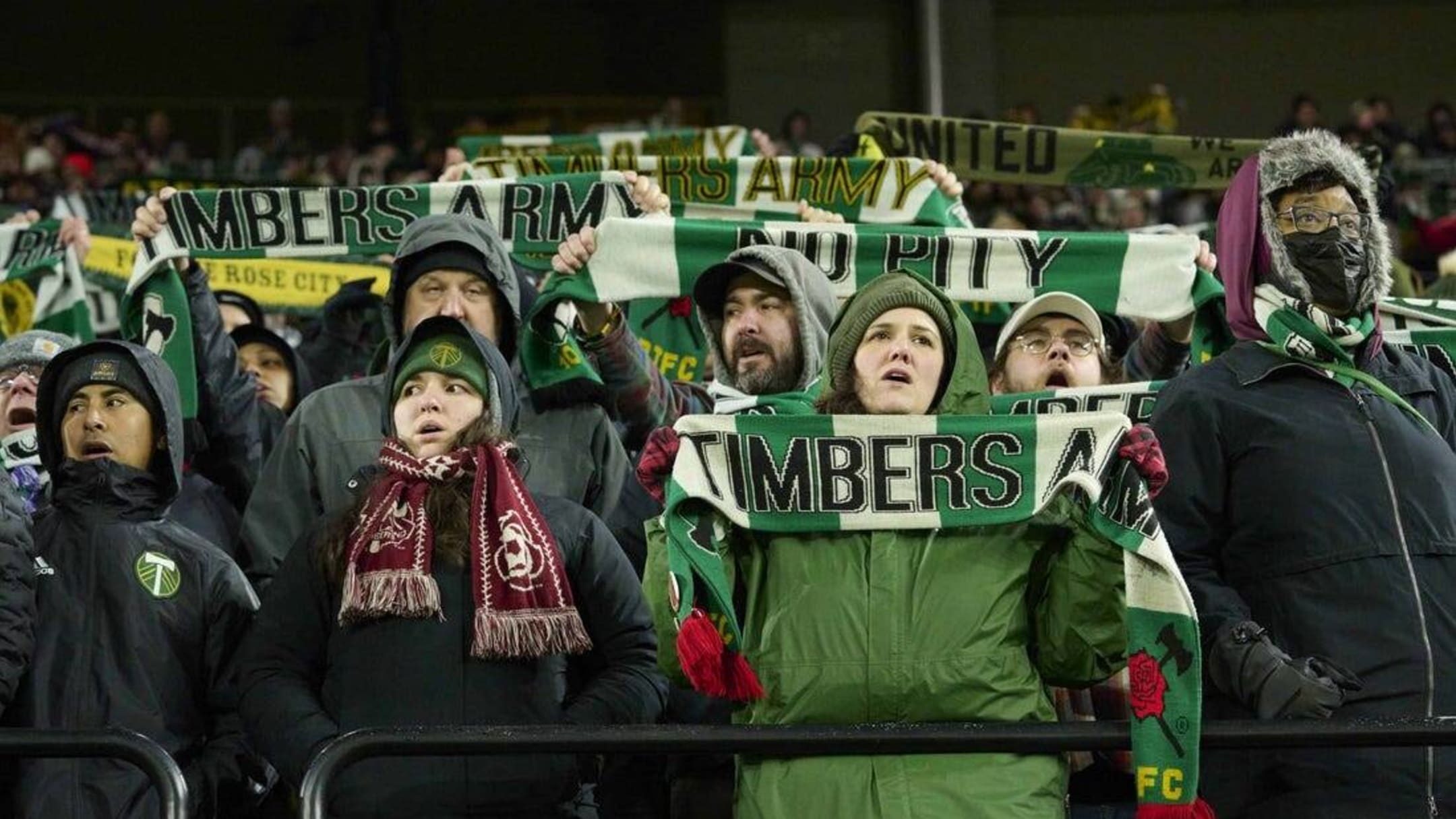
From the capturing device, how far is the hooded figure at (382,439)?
4.52 metres

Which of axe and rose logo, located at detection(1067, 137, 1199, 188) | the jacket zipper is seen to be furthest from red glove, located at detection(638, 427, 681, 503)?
axe and rose logo, located at detection(1067, 137, 1199, 188)

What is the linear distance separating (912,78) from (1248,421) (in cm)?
1719

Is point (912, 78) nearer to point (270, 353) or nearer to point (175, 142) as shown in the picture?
point (175, 142)

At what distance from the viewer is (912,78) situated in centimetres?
2092

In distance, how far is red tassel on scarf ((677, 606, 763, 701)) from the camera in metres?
3.61

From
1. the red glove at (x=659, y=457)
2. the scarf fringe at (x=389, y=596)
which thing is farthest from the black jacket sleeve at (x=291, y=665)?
the red glove at (x=659, y=457)

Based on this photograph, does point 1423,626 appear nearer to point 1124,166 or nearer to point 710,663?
point 710,663

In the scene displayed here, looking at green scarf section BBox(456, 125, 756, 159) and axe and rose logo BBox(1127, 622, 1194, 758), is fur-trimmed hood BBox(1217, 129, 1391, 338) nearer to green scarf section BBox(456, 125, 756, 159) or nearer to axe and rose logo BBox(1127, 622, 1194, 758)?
axe and rose logo BBox(1127, 622, 1194, 758)

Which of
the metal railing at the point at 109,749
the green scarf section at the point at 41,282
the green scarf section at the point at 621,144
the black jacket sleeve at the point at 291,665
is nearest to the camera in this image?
the metal railing at the point at 109,749

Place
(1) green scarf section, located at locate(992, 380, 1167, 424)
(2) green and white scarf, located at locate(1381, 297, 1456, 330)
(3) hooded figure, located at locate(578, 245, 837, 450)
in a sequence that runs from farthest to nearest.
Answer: (2) green and white scarf, located at locate(1381, 297, 1456, 330) < (1) green scarf section, located at locate(992, 380, 1167, 424) < (3) hooded figure, located at locate(578, 245, 837, 450)

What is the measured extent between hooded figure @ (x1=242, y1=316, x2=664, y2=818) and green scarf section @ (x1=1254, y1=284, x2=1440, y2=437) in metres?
1.30

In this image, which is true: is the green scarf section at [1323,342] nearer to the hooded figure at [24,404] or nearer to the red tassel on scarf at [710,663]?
the red tassel on scarf at [710,663]

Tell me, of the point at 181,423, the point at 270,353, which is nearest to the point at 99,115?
Result: the point at 270,353

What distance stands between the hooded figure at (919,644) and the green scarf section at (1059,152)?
360 cm
